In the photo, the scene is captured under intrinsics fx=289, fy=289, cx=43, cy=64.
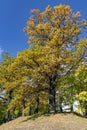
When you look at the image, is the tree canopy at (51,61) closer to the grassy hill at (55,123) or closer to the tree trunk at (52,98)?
the tree trunk at (52,98)

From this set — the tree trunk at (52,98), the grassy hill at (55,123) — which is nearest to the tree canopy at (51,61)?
the tree trunk at (52,98)

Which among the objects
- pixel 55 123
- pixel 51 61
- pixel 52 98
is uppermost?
pixel 51 61

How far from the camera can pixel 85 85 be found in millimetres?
32719

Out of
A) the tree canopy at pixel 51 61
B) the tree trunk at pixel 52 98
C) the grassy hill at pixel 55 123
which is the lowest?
the grassy hill at pixel 55 123

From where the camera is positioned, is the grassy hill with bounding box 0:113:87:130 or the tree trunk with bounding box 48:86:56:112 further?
the tree trunk with bounding box 48:86:56:112

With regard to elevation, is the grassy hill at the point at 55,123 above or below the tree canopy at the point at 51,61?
below

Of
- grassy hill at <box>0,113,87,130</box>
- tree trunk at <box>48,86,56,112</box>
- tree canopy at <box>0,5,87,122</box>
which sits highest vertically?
tree canopy at <box>0,5,87,122</box>

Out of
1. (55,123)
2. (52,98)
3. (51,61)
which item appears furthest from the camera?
(52,98)

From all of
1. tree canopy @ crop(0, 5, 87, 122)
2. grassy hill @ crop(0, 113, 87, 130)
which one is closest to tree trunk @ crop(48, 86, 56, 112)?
tree canopy @ crop(0, 5, 87, 122)

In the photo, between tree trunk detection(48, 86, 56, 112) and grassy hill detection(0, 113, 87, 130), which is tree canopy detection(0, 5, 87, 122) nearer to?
tree trunk detection(48, 86, 56, 112)

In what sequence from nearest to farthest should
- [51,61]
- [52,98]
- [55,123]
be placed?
[55,123]
[51,61]
[52,98]

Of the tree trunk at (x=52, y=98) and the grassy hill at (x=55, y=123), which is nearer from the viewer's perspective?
the grassy hill at (x=55, y=123)

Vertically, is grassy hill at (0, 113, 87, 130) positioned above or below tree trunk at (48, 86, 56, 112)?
below

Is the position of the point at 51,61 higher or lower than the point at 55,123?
higher
